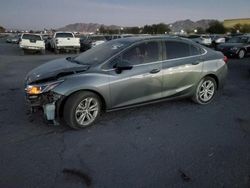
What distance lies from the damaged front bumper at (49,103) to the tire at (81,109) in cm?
14

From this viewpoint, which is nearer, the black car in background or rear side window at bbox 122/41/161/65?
rear side window at bbox 122/41/161/65

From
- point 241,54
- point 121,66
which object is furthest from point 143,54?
point 241,54

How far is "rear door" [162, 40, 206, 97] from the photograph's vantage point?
5.07 m

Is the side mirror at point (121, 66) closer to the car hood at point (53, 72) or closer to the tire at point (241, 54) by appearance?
the car hood at point (53, 72)

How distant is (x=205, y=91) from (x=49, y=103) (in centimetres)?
361

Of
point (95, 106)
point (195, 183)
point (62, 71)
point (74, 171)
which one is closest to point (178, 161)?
point (195, 183)

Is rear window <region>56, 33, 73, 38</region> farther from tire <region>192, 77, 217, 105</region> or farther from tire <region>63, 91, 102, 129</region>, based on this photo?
tire <region>63, 91, 102, 129</region>

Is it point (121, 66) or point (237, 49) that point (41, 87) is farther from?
point (237, 49)

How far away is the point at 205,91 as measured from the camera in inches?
228

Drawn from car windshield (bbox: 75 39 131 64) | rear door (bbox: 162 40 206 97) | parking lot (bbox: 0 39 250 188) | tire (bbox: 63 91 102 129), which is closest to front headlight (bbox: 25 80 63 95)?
tire (bbox: 63 91 102 129)

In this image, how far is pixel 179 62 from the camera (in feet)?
17.0

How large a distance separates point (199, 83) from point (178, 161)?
2.75 metres

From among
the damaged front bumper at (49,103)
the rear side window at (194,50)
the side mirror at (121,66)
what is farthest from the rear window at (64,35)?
the damaged front bumper at (49,103)

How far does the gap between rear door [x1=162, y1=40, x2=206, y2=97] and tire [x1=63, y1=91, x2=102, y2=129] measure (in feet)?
5.03
